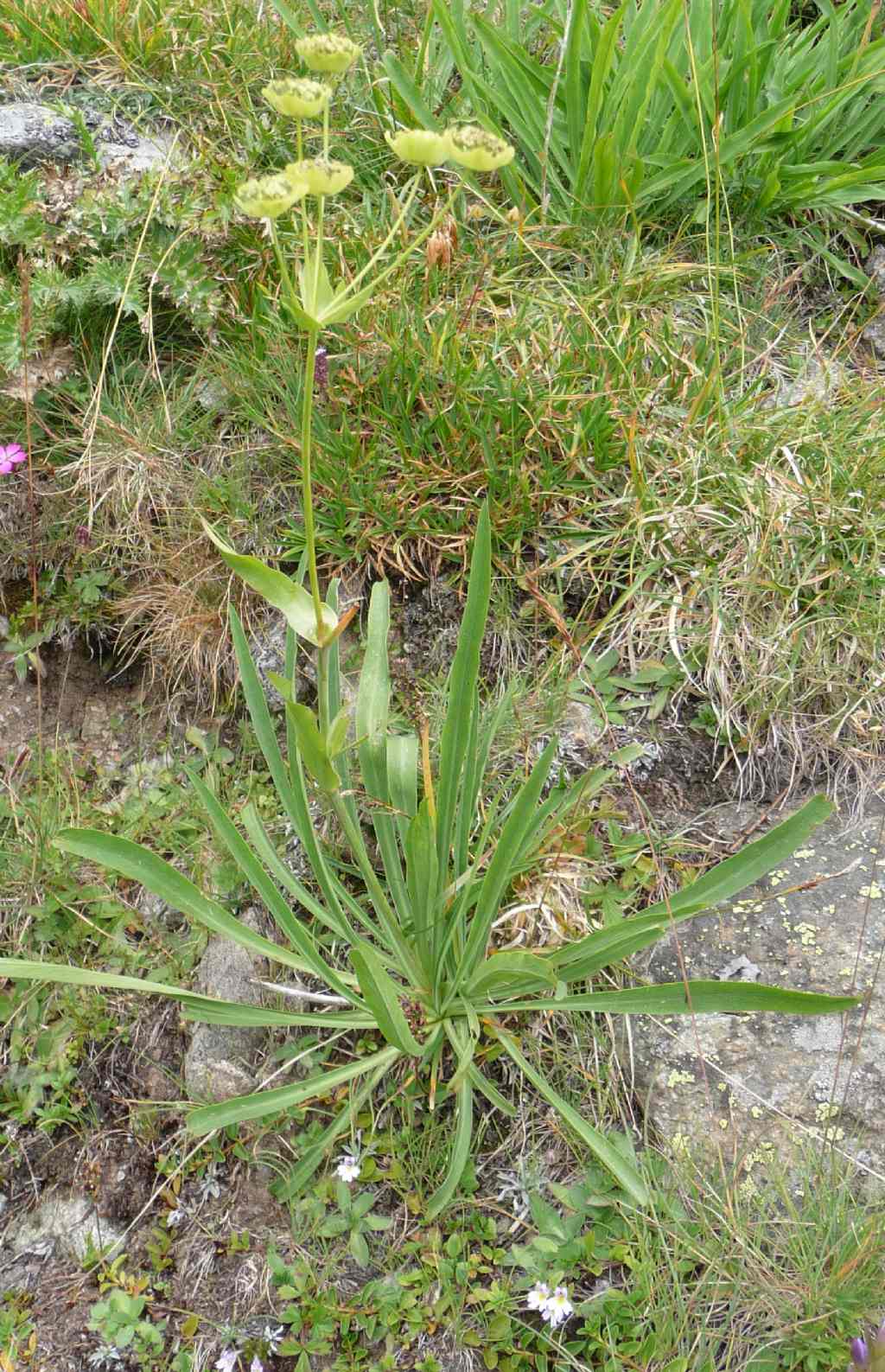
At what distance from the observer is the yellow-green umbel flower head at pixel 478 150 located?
3.87 ft

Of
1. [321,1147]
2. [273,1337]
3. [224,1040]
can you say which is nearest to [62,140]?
[224,1040]

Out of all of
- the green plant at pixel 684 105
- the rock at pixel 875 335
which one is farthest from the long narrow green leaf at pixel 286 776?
the rock at pixel 875 335

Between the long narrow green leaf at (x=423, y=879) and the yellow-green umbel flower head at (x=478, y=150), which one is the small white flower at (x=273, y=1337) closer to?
the long narrow green leaf at (x=423, y=879)

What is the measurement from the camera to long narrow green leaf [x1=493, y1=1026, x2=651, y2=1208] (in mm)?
1635

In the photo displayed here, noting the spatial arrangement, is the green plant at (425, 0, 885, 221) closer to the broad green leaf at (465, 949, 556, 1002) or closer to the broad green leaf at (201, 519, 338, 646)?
the broad green leaf at (201, 519, 338, 646)

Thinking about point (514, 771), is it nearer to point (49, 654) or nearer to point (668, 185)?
point (49, 654)

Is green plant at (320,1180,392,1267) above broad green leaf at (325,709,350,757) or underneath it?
underneath

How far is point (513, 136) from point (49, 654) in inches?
73.7

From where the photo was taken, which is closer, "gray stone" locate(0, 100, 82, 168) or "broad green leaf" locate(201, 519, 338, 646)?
"broad green leaf" locate(201, 519, 338, 646)

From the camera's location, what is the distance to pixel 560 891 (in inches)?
79.0

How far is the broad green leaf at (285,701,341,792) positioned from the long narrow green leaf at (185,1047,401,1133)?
2.04 ft

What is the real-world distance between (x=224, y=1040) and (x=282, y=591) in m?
1.11

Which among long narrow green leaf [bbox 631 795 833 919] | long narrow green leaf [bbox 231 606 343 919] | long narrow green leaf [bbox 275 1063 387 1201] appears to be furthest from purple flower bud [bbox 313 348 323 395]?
long narrow green leaf [bbox 275 1063 387 1201]

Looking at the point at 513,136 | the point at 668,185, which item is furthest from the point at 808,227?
the point at 513,136
